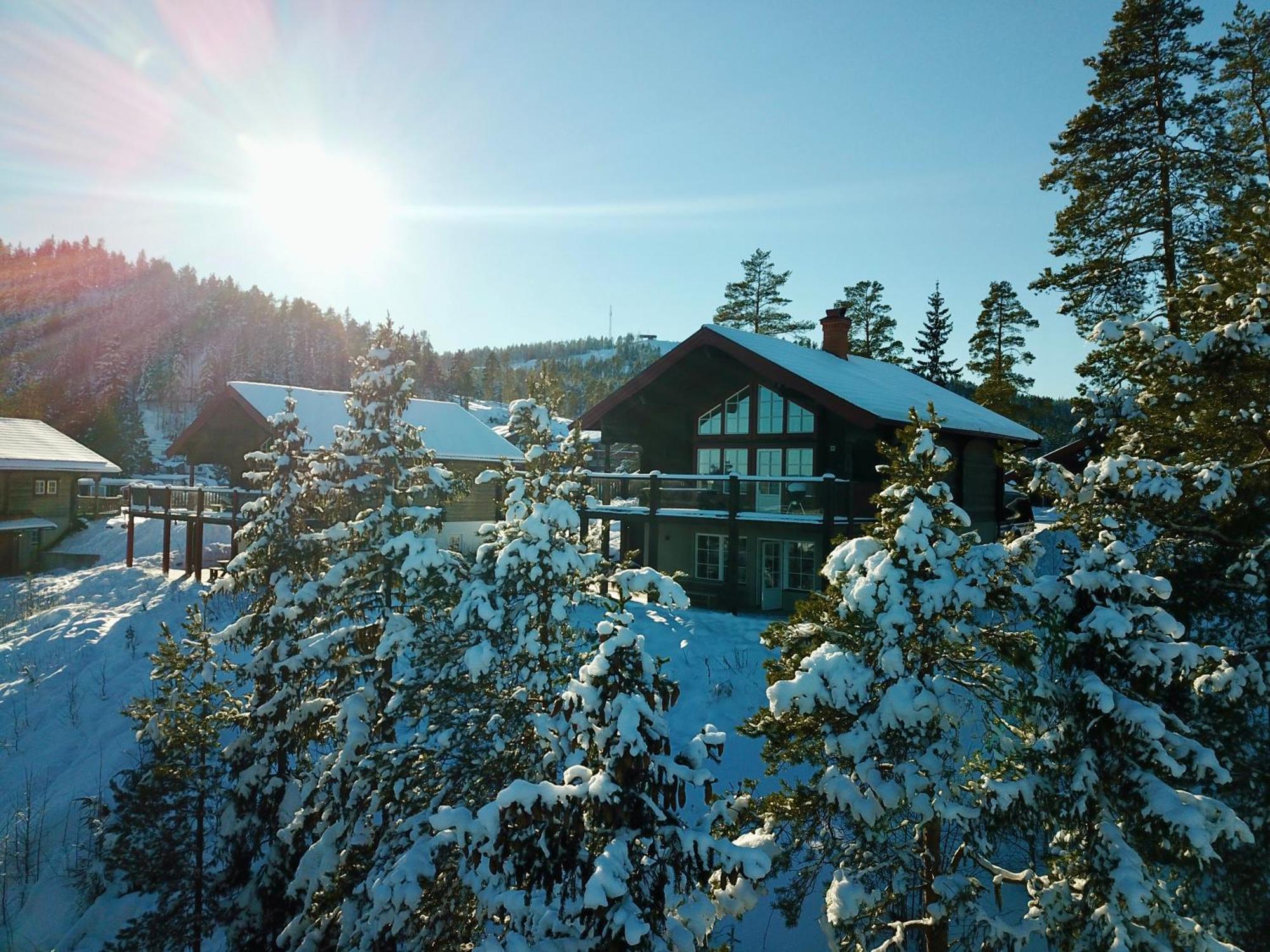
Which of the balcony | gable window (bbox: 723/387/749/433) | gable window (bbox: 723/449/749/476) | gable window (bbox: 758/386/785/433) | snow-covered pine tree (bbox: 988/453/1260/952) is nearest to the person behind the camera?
snow-covered pine tree (bbox: 988/453/1260/952)

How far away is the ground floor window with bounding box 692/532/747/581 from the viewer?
1992 cm

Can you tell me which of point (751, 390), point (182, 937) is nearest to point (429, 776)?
point (182, 937)

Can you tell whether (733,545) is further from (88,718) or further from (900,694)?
(88,718)

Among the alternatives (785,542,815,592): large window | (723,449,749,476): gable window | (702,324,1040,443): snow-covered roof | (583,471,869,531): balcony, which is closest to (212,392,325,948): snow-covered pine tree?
(583,471,869,531): balcony

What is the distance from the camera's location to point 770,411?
814 inches

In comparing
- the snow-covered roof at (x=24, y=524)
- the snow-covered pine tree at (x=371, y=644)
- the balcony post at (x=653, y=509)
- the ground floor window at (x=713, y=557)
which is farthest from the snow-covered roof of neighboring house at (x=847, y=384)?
the snow-covered roof at (x=24, y=524)

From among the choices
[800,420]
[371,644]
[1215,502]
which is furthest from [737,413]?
[371,644]

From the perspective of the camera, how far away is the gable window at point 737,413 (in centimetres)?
2114

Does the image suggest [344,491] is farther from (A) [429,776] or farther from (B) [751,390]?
(B) [751,390]

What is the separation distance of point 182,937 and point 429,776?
5.61 m

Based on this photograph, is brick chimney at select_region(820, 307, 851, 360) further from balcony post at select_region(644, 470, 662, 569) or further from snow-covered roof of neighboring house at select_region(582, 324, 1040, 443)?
balcony post at select_region(644, 470, 662, 569)

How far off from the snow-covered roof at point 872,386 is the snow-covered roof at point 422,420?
7.99 meters

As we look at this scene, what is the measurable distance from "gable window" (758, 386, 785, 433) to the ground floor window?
3408 mm

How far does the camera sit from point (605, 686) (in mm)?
5348
